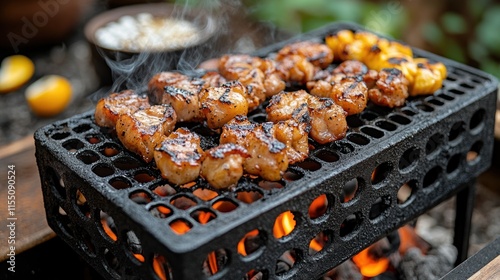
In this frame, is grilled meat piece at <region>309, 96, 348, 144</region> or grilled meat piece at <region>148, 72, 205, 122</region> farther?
grilled meat piece at <region>148, 72, 205, 122</region>

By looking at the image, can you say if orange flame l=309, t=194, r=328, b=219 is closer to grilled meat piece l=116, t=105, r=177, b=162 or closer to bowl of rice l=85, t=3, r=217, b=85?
grilled meat piece l=116, t=105, r=177, b=162

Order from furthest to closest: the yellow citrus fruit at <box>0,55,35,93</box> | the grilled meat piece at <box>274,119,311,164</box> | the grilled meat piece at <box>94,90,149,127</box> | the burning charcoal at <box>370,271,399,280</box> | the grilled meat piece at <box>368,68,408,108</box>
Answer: the yellow citrus fruit at <box>0,55,35,93</box>
the burning charcoal at <box>370,271,399,280</box>
the grilled meat piece at <box>368,68,408,108</box>
the grilled meat piece at <box>94,90,149,127</box>
the grilled meat piece at <box>274,119,311,164</box>

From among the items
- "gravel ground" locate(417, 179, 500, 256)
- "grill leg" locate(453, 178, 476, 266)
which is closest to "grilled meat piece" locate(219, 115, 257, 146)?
"grill leg" locate(453, 178, 476, 266)

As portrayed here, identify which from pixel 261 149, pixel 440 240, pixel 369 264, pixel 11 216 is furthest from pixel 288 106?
pixel 440 240

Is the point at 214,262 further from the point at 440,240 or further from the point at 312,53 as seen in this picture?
the point at 440,240

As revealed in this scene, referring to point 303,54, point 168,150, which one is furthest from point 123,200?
point 303,54

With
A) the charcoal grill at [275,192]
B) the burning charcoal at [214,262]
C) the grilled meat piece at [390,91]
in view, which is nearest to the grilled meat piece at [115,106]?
the charcoal grill at [275,192]

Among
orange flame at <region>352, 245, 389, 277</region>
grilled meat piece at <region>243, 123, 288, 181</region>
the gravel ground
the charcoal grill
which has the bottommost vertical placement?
the gravel ground

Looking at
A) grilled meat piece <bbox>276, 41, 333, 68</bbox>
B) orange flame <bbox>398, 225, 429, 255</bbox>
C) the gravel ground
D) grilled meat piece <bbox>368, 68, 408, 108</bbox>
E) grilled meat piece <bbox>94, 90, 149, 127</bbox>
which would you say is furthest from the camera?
the gravel ground
